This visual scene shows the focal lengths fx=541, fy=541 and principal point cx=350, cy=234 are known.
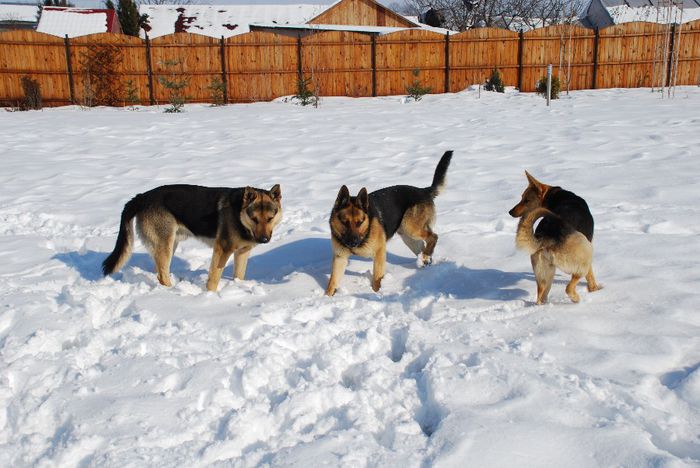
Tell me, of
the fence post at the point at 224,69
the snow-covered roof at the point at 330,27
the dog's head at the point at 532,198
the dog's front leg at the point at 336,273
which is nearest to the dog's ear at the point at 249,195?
the dog's front leg at the point at 336,273

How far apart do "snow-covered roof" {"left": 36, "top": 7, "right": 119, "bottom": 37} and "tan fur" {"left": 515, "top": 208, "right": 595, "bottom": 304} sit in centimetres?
3599

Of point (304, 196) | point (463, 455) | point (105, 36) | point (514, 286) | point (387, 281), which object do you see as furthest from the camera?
point (105, 36)

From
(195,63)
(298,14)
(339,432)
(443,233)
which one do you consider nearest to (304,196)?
(443,233)

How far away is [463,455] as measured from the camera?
261 centimetres

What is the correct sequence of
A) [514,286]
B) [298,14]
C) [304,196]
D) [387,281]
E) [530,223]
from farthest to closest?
[298,14], [304,196], [387,281], [514,286], [530,223]

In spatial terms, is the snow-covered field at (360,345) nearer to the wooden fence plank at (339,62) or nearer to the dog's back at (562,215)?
the dog's back at (562,215)

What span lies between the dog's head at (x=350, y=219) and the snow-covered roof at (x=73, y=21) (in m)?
34.5

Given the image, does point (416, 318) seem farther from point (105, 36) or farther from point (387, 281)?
point (105, 36)

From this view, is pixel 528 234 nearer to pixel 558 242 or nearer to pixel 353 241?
pixel 558 242

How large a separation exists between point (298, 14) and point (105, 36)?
1780 centimetres

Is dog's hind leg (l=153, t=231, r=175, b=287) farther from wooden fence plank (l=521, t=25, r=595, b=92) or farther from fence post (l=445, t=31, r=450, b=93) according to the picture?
wooden fence plank (l=521, t=25, r=595, b=92)

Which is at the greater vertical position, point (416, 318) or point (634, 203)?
point (634, 203)

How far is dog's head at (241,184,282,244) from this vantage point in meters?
4.97

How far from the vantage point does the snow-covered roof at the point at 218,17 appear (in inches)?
1459
